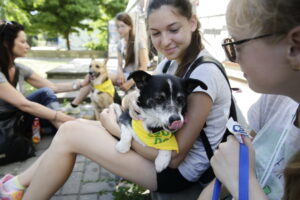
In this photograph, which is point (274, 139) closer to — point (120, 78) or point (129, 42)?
point (120, 78)

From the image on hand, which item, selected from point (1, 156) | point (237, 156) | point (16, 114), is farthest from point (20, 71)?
point (237, 156)

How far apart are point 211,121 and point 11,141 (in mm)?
2559

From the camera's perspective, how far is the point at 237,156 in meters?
1.12

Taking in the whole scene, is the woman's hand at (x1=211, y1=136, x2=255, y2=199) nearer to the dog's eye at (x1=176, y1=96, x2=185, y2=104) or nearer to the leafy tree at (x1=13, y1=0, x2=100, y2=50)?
the dog's eye at (x1=176, y1=96, x2=185, y2=104)

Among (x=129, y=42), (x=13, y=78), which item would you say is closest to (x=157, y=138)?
(x=13, y=78)

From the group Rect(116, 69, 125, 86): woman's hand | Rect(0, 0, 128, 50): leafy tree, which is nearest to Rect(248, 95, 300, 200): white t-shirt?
Rect(116, 69, 125, 86): woman's hand

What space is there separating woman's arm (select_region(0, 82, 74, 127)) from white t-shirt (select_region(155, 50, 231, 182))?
2.40 meters

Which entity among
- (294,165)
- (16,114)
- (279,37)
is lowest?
(16,114)

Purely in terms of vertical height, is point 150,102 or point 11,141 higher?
point 150,102

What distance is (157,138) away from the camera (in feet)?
6.20

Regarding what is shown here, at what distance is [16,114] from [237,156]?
3103mm

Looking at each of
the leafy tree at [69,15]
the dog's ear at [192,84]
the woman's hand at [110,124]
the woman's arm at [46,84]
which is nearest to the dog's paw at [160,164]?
the woman's hand at [110,124]

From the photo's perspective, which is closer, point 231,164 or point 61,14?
point 231,164

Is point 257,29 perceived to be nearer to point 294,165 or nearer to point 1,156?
point 294,165
